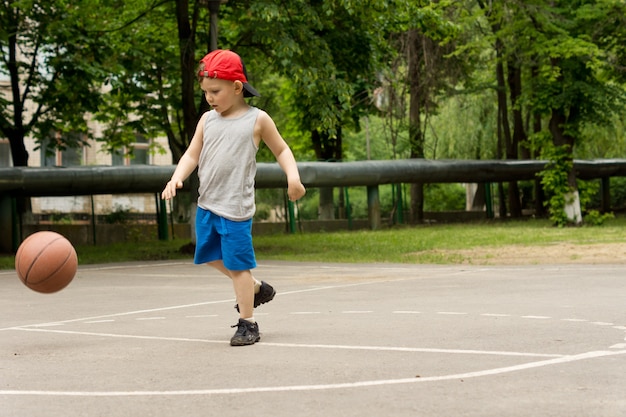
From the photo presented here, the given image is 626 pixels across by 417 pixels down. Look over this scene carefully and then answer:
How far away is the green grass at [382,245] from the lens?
21.3 metres

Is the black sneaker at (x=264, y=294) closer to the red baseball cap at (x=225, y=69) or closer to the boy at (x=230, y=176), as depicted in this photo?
the boy at (x=230, y=176)

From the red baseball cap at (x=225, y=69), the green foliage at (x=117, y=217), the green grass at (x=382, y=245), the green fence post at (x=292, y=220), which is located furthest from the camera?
the green fence post at (x=292, y=220)

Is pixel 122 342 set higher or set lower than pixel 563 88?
lower

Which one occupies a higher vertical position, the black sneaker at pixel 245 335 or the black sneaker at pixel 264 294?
the black sneaker at pixel 264 294

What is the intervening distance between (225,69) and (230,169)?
762mm

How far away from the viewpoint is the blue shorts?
808 cm

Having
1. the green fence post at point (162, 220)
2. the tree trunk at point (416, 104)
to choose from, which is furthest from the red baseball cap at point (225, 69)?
the tree trunk at point (416, 104)

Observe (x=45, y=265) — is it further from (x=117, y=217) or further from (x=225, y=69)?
(x=117, y=217)

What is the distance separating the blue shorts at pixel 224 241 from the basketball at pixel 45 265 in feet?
3.88

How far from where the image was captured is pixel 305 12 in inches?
807

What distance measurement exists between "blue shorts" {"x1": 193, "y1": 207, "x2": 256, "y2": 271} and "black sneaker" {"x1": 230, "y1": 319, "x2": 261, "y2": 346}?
421mm

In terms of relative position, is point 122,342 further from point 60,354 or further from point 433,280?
point 433,280

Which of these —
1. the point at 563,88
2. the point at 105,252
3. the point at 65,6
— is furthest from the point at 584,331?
the point at 563,88

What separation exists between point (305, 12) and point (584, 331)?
1330 cm
